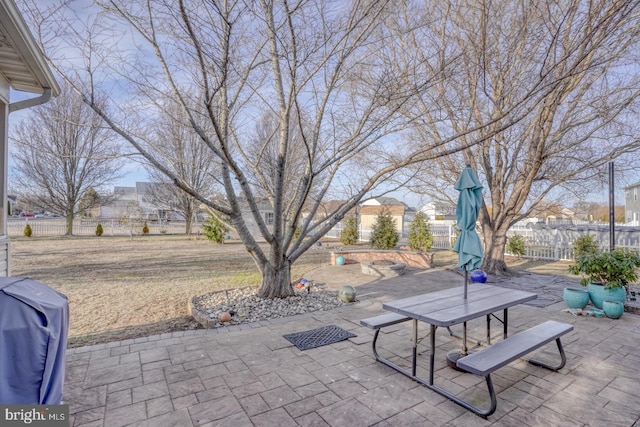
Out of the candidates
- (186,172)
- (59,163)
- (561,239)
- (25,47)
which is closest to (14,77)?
(25,47)

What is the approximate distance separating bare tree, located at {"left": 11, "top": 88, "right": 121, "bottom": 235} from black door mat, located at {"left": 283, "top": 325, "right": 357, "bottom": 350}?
55.8ft

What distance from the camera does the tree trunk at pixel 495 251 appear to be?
853cm

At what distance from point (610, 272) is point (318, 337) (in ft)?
15.0

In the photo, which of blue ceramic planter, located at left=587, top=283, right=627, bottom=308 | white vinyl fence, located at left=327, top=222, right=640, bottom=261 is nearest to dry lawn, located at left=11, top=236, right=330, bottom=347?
blue ceramic planter, located at left=587, top=283, right=627, bottom=308

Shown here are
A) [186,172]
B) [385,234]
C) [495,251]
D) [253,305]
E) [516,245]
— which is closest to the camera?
[253,305]

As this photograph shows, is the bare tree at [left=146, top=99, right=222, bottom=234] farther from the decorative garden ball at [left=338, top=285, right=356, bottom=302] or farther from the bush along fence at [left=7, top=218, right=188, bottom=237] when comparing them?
the decorative garden ball at [left=338, top=285, right=356, bottom=302]

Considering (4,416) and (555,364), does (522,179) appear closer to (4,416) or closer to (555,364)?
(555,364)

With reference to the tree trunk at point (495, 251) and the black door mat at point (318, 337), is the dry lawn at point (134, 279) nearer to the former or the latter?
the black door mat at point (318, 337)

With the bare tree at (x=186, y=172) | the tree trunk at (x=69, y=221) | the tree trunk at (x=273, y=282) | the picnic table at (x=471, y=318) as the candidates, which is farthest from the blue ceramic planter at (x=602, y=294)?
the tree trunk at (x=69, y=221)

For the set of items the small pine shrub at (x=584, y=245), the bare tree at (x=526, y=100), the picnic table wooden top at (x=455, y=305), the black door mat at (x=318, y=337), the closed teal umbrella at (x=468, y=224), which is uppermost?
the bare tree at (x=526, y=100)

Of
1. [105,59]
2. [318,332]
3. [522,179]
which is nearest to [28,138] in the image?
[105,59]

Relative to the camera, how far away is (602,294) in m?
5.01

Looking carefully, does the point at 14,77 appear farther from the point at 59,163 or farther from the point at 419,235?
Answer: the point at 59,163

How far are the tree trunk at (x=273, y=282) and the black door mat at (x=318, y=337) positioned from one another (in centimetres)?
150
